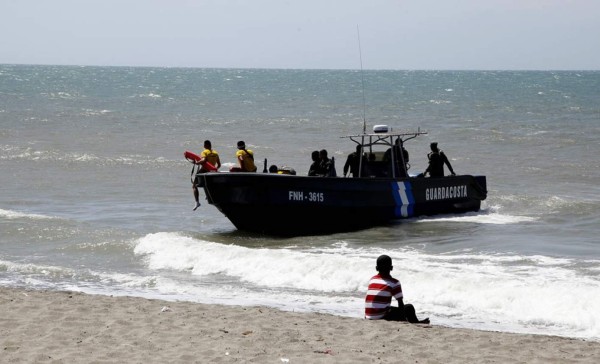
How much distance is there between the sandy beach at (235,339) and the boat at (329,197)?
615 cm

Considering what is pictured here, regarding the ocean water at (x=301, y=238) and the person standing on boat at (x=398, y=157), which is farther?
the person standing on boat at (x=398, y=157)

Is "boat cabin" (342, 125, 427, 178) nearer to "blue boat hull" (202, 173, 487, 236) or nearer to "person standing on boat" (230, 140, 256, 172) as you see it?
"blue boat hull" (202, 173, 487, 236)

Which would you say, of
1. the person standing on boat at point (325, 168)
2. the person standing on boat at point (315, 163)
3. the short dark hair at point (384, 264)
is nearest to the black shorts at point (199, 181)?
the person standing on boat at point (315, 163)

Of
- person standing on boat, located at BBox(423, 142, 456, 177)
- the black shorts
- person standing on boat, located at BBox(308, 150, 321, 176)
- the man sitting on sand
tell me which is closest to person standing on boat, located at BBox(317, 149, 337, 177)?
person standing on boat, located at BBox(308, 150, 321, 176)

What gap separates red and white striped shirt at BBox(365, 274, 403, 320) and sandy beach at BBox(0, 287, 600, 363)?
0.72 ft

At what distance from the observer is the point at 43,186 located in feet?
84.1

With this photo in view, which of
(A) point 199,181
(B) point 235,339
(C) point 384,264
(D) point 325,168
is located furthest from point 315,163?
(B) point 235,339

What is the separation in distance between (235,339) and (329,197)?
816cm

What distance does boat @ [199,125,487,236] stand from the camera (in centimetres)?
1691

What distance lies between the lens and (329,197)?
17.3 m

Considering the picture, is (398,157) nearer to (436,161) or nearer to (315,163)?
(436,161)

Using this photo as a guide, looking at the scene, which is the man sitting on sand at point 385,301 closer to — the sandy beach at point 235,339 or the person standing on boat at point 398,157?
the sandy beach at point 235,339

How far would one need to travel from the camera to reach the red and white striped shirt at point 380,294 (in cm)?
986

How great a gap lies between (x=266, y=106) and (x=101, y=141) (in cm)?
2453
